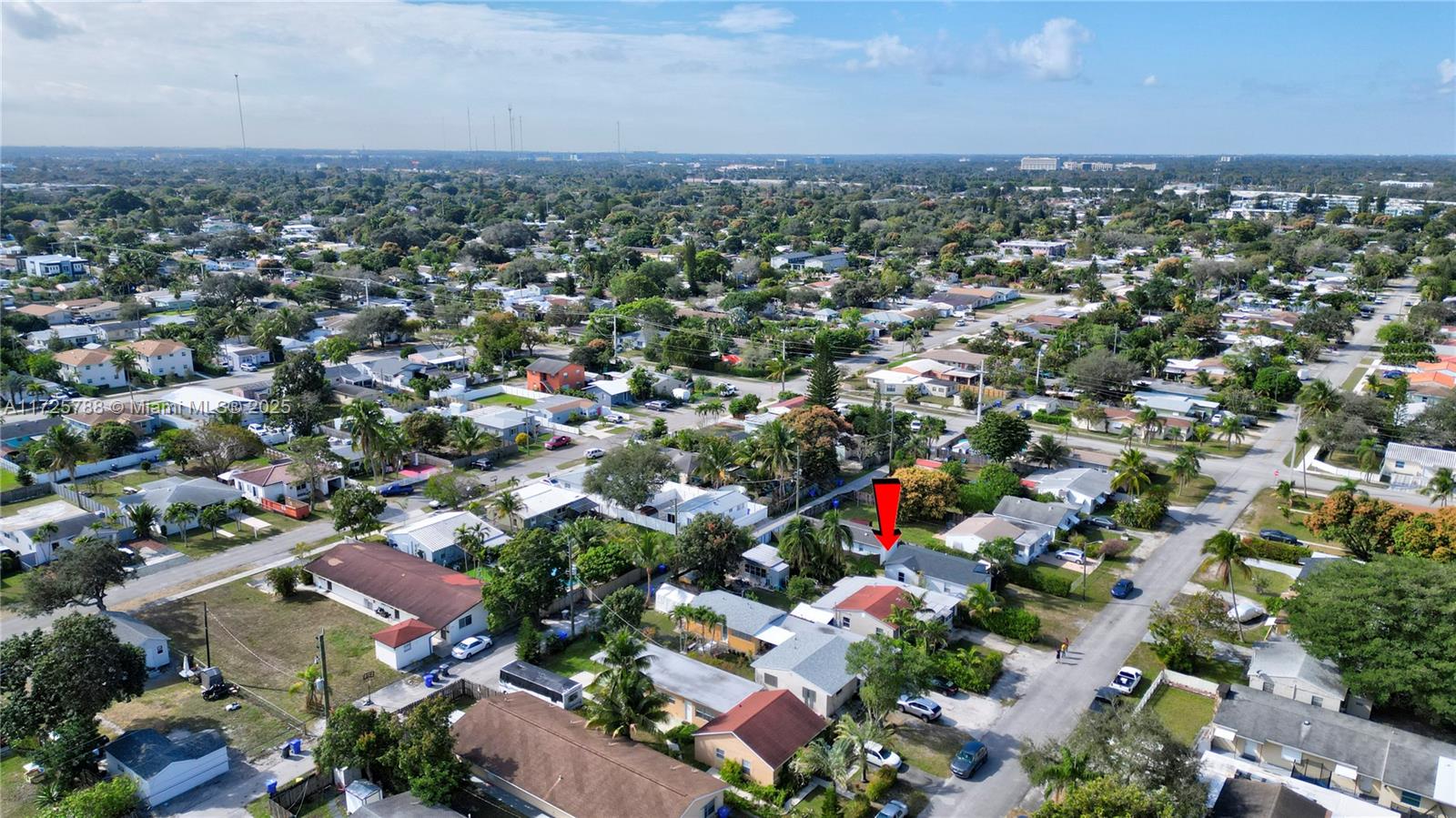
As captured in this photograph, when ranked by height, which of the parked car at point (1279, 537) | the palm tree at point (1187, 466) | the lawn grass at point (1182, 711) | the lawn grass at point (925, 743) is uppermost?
the palm tree at point (1187, 466)

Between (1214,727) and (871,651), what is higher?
(871,651)

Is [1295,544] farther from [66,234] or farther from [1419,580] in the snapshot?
[66,234]

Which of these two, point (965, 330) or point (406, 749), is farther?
point (965, 330)

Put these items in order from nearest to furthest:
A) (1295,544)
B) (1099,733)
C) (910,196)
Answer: (1099,733)
(1295,544)
(910,196)

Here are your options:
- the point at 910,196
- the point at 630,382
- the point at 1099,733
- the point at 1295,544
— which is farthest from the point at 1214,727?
the point at 910,196

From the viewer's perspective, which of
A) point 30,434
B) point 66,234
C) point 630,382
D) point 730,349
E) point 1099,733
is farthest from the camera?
point 66,234

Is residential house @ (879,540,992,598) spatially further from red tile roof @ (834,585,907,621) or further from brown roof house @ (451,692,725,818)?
brown roof house @ (451,692,725,818)

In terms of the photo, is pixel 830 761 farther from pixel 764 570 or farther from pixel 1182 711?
pixel 764 570

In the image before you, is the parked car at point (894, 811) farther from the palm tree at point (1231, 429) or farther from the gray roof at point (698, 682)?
the palm tree at point (1231, 429)

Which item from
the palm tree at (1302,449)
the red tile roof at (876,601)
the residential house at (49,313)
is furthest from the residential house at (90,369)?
the palm tree at (1302,449)
